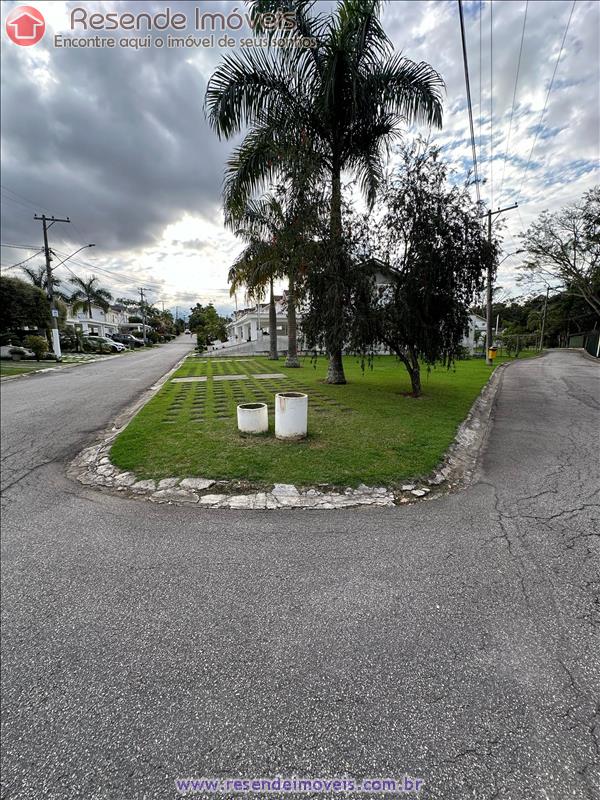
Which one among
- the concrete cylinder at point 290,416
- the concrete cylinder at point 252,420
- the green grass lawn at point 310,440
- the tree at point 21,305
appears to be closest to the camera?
Result: the green grass lawn at point 310,440

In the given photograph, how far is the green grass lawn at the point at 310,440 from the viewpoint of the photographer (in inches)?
174

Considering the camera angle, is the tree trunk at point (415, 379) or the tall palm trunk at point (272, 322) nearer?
the tree trunk at point (415, 379)

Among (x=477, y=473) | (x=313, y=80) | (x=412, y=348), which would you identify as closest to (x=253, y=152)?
(x=313, y=80)

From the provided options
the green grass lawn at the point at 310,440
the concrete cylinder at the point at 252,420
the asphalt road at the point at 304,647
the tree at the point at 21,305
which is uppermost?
the tree at the point at 21,305

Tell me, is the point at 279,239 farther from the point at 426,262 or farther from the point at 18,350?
the point at 18,350

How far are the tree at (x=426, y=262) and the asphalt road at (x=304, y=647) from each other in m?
5.14

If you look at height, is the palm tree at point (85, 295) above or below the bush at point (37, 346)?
above

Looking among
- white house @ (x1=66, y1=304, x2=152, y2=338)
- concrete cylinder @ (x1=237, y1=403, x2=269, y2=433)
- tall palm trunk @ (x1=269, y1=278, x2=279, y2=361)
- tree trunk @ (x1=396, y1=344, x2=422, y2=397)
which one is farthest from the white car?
tree trunk @ (x1=396, y1=344, x2=422, y2=397)

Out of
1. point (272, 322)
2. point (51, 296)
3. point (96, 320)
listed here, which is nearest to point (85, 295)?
point (96, 320)

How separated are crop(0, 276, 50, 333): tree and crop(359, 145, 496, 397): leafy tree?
907 inches

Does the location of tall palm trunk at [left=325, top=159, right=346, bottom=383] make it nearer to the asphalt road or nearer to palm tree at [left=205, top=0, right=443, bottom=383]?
palm tree at [left=205, top=0, right=443, bottom=383]

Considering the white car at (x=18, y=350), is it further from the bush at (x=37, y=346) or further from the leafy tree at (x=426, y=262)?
the leafy tree at (x=426, y=262)

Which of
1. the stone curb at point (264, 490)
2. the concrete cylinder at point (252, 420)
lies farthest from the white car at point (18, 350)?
the concrete cylinder at point (252, 420)

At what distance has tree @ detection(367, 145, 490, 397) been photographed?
24.7ft
